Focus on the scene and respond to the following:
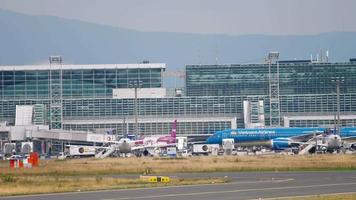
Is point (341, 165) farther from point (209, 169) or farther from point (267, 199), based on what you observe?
point (267, 199)

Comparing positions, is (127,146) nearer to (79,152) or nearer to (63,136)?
(79,152)

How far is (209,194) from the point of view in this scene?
178 feet

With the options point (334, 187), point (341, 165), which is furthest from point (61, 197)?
point (341, 165)

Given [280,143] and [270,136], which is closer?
[280,143]

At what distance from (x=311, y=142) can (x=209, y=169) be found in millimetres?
65373

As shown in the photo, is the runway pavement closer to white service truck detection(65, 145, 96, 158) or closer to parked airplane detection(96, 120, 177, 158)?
parked airplane detection(96, 120, 177, 158)

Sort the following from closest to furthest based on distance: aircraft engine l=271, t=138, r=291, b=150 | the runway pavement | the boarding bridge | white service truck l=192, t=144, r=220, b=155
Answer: the runway pavement, white service truck l=192, t=144, r=220, b=155, aircraft engine l=271, t=138, r=291, b=150, the boarding bridge

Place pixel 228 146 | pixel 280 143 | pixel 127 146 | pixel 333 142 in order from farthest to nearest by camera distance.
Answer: pixel 280 143 < pixel 228 146 < pixel 127 146 < pixel 333 142

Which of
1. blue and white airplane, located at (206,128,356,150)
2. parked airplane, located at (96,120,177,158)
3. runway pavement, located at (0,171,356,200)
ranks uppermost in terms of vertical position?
blue and white airplane, located at (206,128,356,150)

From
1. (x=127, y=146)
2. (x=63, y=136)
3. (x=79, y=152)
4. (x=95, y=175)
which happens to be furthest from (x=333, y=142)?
(x=95, y=175)

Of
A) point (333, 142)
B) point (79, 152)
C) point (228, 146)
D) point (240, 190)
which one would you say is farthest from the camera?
point (228, 146)

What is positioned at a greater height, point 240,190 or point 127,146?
point 127,146

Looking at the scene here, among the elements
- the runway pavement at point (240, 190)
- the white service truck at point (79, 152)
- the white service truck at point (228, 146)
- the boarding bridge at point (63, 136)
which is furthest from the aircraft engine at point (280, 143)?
the runway pavement at point (240, 190)

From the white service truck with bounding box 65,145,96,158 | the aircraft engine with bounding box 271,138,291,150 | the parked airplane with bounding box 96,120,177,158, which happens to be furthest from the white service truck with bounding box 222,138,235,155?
the white service truck with bounding box 65,145,96,158
